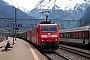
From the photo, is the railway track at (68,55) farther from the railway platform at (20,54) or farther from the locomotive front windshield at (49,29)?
the locomotive front windshield at (49,29)

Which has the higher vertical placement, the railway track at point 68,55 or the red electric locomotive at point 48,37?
the red electric locomotive at point 48,37

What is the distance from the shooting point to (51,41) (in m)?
25.2

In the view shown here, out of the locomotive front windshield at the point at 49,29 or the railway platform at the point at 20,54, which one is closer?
the railway platform at the point at 20,54

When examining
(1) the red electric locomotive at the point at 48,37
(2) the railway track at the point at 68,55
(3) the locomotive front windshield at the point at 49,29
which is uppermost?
(3) the locomotive front windshield at the point at 49,29

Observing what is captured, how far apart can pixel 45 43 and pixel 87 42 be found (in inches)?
307

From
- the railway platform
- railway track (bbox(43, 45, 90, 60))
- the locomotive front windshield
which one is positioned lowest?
railway track (bbox(43, 45, 90, 60))

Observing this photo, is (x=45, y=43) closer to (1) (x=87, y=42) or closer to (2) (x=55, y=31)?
(2) (x=55, y=31)

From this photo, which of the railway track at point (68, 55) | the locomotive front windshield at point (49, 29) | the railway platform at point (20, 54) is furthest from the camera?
the locomotive front windshield at point (49, 29)

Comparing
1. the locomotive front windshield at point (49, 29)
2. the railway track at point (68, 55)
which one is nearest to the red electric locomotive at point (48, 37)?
the locomotive front windshield at point (49, 29)

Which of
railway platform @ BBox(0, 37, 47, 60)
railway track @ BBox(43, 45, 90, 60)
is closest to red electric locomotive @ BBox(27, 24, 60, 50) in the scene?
railway track @ BBox(43, 45, 90, 60)

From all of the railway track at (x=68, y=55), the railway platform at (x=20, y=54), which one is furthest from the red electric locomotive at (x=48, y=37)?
the railway platform at (x=20, y=54)

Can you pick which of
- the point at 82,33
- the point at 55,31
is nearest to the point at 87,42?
the point at 82,33

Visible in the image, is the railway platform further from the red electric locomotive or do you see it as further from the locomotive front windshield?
the locomotive front windshield

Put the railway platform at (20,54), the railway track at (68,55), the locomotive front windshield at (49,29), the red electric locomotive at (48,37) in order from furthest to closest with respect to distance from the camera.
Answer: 1. the locomotive front windshield at (49,29)
2. the red electric locomotive at (48,37)
3. the railway track at (68,55)
4. the railway platform at (20,54)
